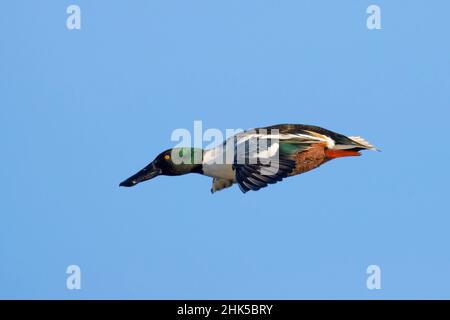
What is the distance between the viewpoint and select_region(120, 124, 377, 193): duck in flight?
21422 mm

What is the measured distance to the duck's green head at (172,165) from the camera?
22516mm

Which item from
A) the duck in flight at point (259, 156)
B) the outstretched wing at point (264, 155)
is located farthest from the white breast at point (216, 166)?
the outstretched wing at point (264, 155)

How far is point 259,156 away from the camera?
21.6 meters

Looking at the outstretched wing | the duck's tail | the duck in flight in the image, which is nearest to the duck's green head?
the duck in flight

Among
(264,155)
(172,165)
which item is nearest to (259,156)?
(264,155)

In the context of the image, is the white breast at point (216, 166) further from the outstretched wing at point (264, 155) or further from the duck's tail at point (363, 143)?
the duck's tail at point (363, 143)

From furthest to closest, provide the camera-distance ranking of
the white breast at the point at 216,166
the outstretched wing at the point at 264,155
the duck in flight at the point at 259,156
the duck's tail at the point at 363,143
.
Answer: the duck's tail at the point at 363,143 → the white breast at the point at 216,166 → the duck in flight at the point at 259,156 → the outstretched wing at the point at 264,155

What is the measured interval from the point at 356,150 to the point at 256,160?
1.24 meters

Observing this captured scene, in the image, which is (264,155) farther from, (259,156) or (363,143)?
(363,143)

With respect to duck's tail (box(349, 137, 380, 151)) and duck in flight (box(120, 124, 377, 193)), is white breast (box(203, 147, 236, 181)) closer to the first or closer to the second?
duck in flight (box(120, 124, 377, 193))

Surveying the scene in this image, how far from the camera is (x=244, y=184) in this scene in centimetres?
2123

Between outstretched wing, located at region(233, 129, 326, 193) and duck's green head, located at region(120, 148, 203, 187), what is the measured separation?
1.86 ft
